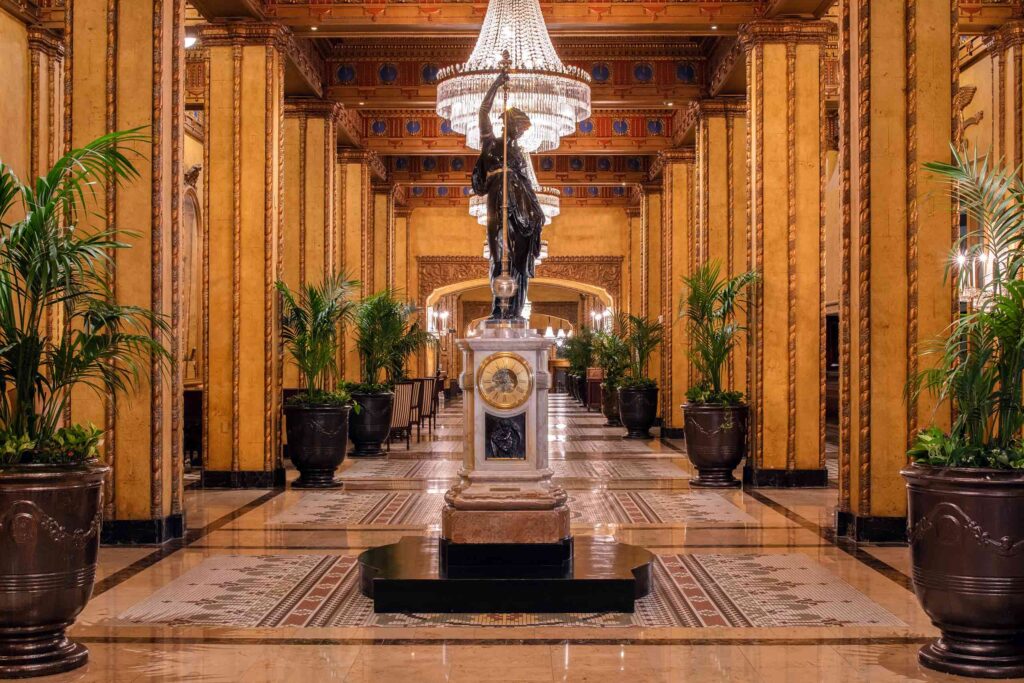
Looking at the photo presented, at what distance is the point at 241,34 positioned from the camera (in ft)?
36.3

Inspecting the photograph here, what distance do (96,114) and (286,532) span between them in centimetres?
322

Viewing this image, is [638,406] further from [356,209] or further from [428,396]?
[356,209]

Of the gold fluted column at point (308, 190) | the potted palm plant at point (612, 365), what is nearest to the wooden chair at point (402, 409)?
the gold fluted column at point (308, 190)

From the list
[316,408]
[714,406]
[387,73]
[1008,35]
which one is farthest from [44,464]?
[1008,35]


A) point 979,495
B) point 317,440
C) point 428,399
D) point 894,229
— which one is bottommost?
point 317,440

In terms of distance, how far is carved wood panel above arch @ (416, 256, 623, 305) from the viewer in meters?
25.5

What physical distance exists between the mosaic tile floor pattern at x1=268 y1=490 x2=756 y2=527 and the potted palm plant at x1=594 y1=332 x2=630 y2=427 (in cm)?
725

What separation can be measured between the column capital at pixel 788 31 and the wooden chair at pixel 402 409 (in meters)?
6.61

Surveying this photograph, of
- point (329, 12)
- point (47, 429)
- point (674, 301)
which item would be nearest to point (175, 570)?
point (47, 429)

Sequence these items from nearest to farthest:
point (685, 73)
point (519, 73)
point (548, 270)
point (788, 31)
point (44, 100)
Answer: point (519, 73)
point (788, 31)
point (44, 100)
point (685, 73)
point (548, 270)

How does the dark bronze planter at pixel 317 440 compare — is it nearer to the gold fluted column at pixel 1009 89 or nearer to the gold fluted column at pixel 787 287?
the gold fluted column at pixel 787 287

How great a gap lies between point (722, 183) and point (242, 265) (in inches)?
254

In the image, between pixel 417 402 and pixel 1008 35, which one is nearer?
pixel 1008 35

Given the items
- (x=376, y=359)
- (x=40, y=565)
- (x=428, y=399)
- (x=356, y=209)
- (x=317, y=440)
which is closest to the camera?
(x=40, y=565)
